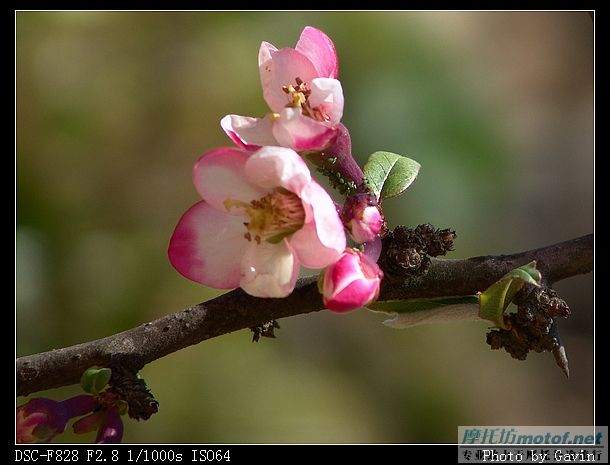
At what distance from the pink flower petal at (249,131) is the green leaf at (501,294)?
24 centimetres

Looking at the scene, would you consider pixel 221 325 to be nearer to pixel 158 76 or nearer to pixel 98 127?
pixel 98 127

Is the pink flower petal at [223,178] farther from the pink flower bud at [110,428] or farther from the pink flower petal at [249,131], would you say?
the pink flower bud at [110,428]

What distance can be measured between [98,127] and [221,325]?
1.32 metres

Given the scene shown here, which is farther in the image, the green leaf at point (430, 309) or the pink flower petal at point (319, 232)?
the green leaf at point (430, 309)

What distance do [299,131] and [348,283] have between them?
14 cm

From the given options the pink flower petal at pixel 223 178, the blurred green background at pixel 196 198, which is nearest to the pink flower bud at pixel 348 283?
the pink flower petal at pixel 223 178

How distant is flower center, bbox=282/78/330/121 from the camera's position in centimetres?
71

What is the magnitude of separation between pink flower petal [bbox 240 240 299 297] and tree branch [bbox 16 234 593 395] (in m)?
0.09

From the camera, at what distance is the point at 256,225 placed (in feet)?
2.21

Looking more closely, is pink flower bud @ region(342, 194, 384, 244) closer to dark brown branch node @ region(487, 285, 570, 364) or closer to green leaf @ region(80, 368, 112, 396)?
dark brown branch node @ region(487, 285, 570, 364)

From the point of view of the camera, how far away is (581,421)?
2.05m

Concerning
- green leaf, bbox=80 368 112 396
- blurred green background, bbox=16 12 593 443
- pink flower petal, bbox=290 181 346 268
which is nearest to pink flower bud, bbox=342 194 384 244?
pink flower petal, bbox=290 181 346 268

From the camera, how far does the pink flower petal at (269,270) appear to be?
0.65m
